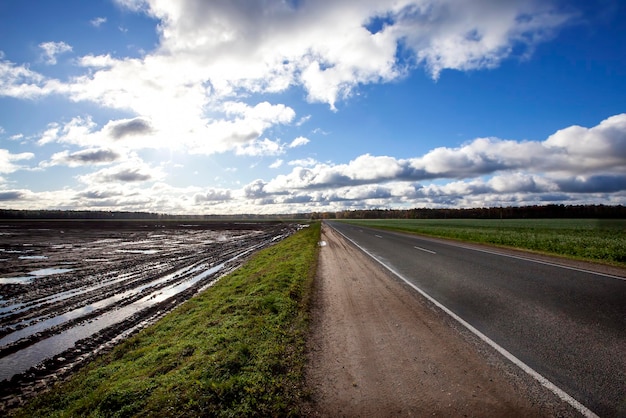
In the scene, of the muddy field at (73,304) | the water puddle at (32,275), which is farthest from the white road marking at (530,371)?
the water puddle at (32,275)

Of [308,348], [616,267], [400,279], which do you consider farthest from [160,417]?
[616,267]

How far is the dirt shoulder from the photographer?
12.0 feet

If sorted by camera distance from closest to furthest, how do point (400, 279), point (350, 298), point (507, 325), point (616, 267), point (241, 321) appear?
1. point (507, 325)
2. point (241, 321)
3. point (350, 298)
4. point (400, 279)
5. point (616, 267)

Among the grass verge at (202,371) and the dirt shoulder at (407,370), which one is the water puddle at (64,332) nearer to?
the grass verge at (202,371)

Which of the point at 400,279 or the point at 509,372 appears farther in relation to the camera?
the point at 400,279

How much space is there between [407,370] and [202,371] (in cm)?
302

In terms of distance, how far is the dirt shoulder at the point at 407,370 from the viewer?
365 cm

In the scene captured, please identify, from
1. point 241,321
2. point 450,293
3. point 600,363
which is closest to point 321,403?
point 241,321

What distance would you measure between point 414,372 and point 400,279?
6489mm

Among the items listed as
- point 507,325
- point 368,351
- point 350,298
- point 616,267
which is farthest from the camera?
point 616,267

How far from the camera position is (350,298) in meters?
8.59

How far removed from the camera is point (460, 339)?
5.54 metres

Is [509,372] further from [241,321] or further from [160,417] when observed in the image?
[241,321]

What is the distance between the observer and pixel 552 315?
656 cm
